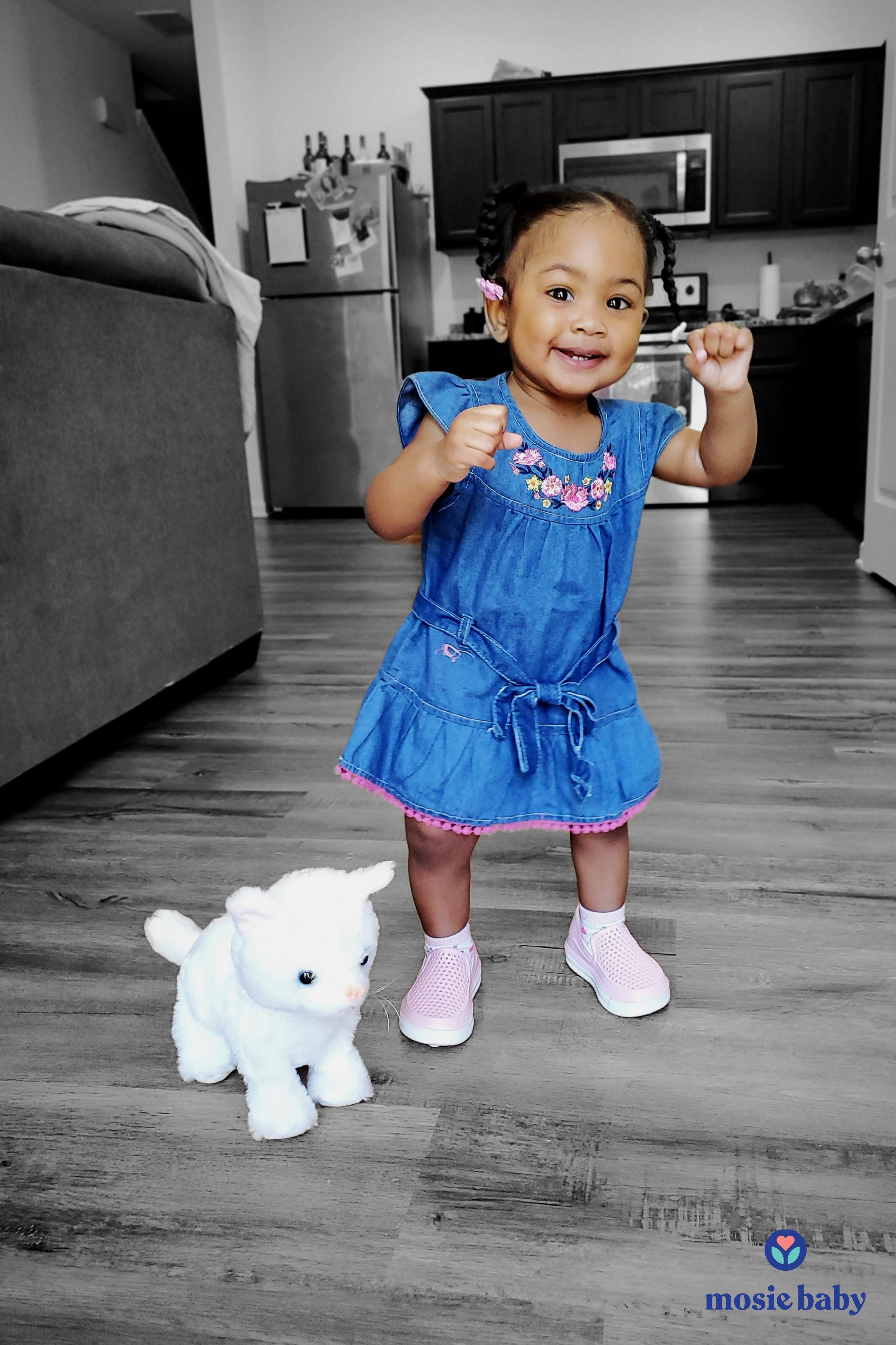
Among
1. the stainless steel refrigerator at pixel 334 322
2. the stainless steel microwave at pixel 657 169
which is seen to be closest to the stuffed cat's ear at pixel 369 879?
the stainless steel refrigerator at pixel 334 322

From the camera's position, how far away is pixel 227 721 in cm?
183

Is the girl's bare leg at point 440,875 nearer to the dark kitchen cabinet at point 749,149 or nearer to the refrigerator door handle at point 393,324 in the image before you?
the refrigerator door handle at point 393,324

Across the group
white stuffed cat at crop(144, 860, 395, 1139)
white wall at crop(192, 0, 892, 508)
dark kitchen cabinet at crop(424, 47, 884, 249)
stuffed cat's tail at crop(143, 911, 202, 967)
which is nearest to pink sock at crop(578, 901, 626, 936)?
white stuffed cat at crop(144, 860, 395, 1139)

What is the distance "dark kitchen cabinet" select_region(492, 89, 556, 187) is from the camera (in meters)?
4.64

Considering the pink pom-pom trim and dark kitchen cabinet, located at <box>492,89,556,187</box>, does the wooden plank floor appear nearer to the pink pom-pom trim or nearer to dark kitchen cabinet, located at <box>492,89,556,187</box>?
the pink pom-pom trim

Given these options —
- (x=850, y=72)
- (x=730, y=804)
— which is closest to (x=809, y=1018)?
(x=730, y=804)

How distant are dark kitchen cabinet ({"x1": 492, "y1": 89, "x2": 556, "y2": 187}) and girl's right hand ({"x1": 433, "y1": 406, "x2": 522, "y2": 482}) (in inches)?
172

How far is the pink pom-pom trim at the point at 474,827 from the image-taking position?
90cm

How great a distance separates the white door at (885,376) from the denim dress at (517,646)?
2017 millimetres

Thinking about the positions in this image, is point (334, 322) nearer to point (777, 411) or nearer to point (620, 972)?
point (777, 411)

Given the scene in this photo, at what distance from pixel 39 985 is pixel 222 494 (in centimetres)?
116

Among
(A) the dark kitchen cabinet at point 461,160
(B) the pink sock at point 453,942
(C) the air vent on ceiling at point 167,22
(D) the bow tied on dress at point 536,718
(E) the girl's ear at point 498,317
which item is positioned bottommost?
(B) the pink sock at point 453,942

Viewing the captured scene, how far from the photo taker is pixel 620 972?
0.96 metres

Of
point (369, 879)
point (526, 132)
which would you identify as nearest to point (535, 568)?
point (369, 879)
